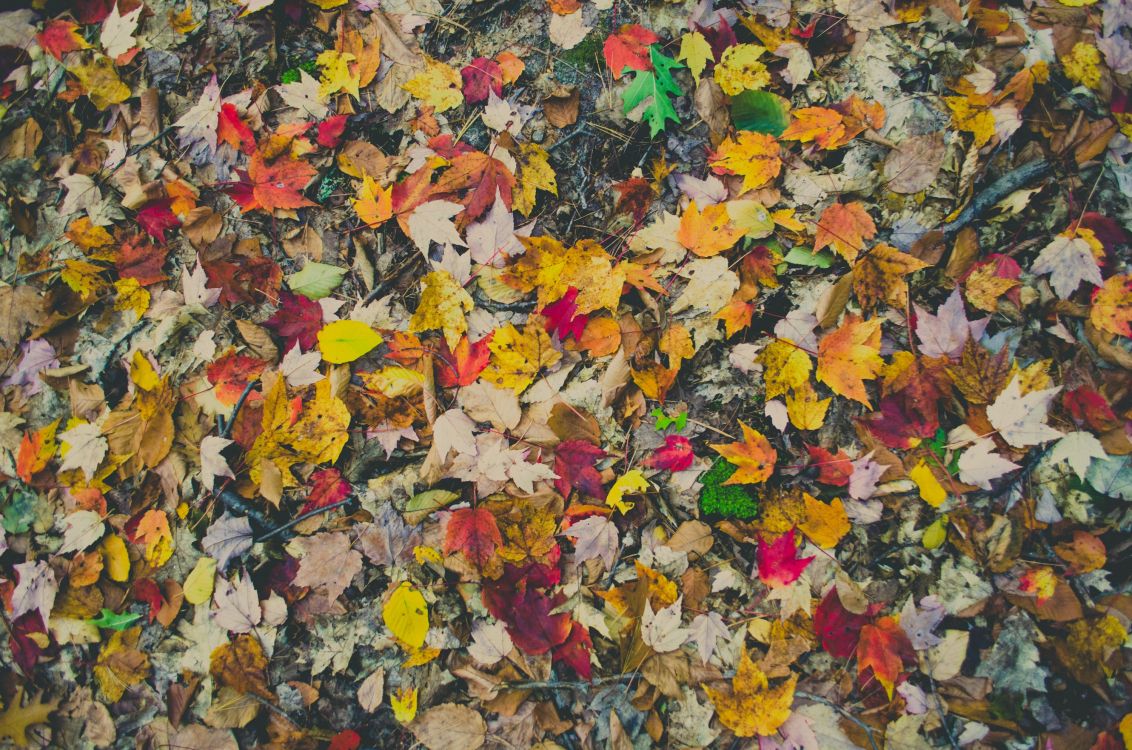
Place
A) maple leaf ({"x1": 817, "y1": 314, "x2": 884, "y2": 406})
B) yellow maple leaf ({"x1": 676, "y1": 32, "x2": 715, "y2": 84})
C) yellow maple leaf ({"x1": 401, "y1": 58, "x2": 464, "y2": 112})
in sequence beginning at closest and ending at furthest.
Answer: maple leaf ({"x1": 817, "y1": 314, "x2": 884, "y2": 406})
yellow maple leaf ({"x1": 676, "y1": 32, "x2": 715, "y2": 84})
yellow maple leaf ({"x1": 401, "y1": 58, "x2": 464, "y2": 112})

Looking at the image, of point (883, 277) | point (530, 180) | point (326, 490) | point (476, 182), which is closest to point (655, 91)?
point (530, 180)

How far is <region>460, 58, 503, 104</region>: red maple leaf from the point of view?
2.15 meters

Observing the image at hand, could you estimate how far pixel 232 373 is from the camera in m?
2.05

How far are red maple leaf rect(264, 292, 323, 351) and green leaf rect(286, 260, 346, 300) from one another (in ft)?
0.08

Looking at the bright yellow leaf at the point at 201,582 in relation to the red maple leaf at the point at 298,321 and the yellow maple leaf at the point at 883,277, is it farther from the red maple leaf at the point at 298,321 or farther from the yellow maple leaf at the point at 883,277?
the yellow maple leaf at the point at 883,277

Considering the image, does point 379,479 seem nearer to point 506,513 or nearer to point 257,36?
point 506,513

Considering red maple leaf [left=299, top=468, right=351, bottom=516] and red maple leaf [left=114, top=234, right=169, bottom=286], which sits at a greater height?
red maple leaf [left=114, top=234, right=169, bottom=286]

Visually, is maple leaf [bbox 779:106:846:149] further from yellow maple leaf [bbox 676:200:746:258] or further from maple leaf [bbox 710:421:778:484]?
maple leaf [bbox 710:421:778:484]

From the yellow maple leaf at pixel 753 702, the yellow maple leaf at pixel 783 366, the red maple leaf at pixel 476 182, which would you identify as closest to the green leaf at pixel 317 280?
the red maple leaf at pixel 476 182

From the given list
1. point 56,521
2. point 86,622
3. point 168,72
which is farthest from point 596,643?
point 168,72

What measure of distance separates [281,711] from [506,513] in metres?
0.93

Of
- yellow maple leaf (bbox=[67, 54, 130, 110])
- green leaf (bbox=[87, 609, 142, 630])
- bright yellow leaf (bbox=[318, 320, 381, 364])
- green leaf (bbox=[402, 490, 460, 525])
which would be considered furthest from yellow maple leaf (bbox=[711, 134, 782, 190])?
green leaf (bbox=[87, 609, 142, 630])

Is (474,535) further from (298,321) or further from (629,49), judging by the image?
(629,49)

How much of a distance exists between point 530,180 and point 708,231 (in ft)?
2.05
